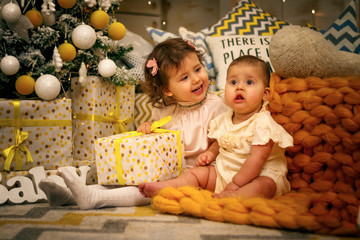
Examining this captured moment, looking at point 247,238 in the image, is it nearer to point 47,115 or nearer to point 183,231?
point 183,231

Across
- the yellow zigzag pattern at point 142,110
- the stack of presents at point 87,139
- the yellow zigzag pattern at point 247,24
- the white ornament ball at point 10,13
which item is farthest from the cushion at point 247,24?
the white ornament ball at point 10,13

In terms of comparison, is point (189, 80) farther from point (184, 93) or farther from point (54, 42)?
point (54, 42)

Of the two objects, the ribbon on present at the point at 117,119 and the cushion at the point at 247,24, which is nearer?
the ribbon on present at the point at 117,119

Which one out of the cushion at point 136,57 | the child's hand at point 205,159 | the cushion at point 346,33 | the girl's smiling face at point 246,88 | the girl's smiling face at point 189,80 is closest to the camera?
the girl's smiling face at point 246,88

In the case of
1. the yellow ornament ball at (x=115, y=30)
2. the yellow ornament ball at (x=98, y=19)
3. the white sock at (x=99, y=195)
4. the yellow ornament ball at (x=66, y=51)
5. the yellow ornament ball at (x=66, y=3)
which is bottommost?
the white sock at (x=99, y=195)

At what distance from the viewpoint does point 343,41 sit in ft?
5.73

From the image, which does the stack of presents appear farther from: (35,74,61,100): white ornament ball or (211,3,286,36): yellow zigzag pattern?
(211,3,286,36): yellow zigzag pattern

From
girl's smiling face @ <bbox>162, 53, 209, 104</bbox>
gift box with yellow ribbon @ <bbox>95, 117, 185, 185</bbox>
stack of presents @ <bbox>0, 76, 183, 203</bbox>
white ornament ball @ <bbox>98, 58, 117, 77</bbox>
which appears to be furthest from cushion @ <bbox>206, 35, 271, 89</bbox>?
gift box with yellow ribbon @ <bbox>95, 117, 185, 185</bbox>

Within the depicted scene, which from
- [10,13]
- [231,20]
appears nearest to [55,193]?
[10,13]

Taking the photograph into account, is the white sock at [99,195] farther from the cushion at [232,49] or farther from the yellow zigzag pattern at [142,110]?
the cushion at [232,49]

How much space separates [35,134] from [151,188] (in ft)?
1.98

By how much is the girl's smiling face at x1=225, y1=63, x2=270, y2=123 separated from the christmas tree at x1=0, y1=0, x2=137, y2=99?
2.01 feet

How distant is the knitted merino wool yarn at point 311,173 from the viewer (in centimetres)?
80

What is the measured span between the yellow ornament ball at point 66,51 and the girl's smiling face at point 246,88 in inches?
28.7
